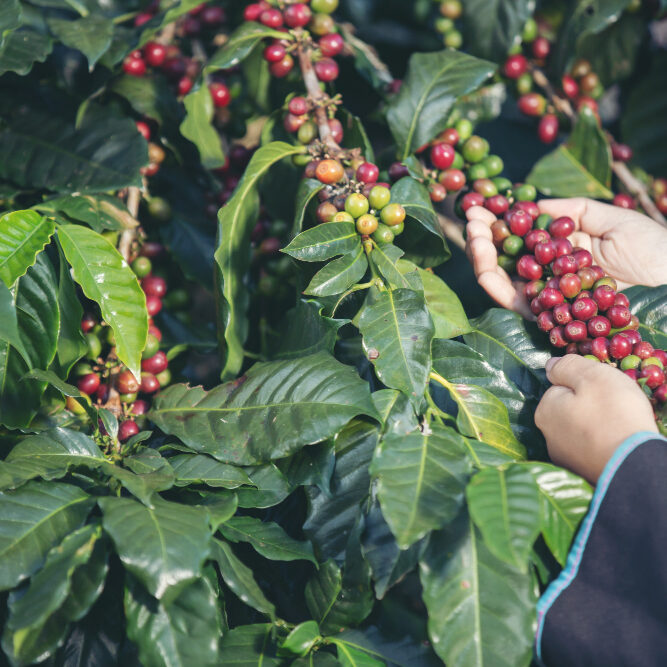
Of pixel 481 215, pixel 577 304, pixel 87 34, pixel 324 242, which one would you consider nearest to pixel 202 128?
pixel 87 34

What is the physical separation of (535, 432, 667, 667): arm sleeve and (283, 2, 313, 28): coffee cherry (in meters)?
1.07

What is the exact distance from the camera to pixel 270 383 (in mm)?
1035

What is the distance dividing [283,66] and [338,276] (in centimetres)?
62

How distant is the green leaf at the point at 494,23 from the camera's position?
1.52 meters

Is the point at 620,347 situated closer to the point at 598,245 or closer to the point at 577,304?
the point at 577,304

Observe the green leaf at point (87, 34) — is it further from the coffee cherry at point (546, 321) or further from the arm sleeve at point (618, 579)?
the arm sleeve at point (618, 579)

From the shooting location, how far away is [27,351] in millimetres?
1008

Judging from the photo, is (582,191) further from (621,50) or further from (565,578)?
(565,578)

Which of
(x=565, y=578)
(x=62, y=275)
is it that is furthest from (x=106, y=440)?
(x=565, y=578)

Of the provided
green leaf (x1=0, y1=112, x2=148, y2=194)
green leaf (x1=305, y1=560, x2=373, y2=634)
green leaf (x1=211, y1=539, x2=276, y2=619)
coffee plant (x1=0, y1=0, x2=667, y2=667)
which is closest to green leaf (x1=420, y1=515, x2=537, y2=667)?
coffee plant (x1=0, y1=0, x2=667, y2=667)

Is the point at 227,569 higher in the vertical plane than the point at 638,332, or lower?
lower

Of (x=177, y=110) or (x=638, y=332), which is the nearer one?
(x=638, y=332)

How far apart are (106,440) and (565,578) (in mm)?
762

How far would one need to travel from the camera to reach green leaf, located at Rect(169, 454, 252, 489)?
3.13 ft
